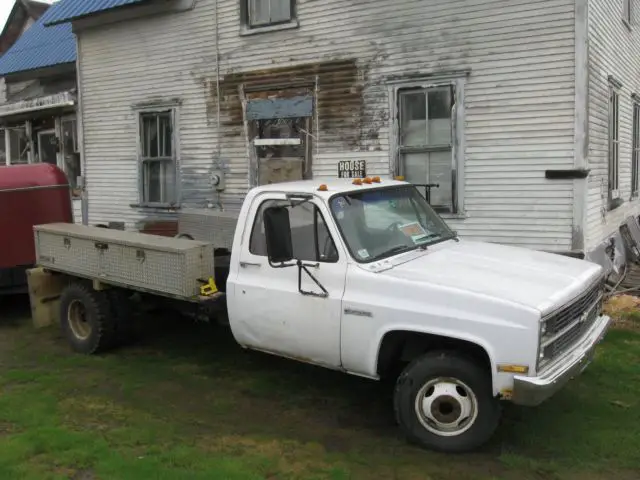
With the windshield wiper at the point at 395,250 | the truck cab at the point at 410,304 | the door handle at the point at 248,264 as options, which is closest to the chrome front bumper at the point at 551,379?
the truck cab at the point at 410,304

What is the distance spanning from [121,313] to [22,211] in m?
2.79

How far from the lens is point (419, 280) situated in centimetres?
432

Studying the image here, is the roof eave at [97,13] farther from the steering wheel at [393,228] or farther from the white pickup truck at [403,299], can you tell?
the steering wheel at [393,228]

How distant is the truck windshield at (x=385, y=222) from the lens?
4766 mm

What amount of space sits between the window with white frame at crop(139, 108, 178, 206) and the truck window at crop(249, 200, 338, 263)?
7.60 meters

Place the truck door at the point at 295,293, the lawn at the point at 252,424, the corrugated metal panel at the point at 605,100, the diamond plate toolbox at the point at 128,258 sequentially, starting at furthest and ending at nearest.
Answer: the corrugated metal panel at the point at 605,100 < the diamond plate toolbox at the point at 128,258 < the truck door at the point at 295,293 < the lawn at the point at 252,424

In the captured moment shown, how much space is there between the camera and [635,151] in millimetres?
12094

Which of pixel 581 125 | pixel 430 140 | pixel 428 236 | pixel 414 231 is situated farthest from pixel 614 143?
pixel 414 231

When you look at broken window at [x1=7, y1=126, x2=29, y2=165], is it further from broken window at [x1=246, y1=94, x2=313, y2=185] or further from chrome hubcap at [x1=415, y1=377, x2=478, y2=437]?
chrome hubcap at [x1=415, y1=377, x2=478, y2=437]

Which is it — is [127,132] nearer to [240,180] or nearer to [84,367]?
[240,180]

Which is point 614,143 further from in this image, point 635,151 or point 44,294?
point 44,294

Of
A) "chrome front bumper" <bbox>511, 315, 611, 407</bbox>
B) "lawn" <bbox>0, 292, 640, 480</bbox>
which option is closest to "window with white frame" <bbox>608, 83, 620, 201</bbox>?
"lawn" <bbox>0, 292, 640, 480</bbox>

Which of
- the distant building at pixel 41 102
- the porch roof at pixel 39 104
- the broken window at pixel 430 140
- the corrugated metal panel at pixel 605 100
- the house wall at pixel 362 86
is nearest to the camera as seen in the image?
the house wall at pixel 362 86

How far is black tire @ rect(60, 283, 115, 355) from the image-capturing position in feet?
21.6
